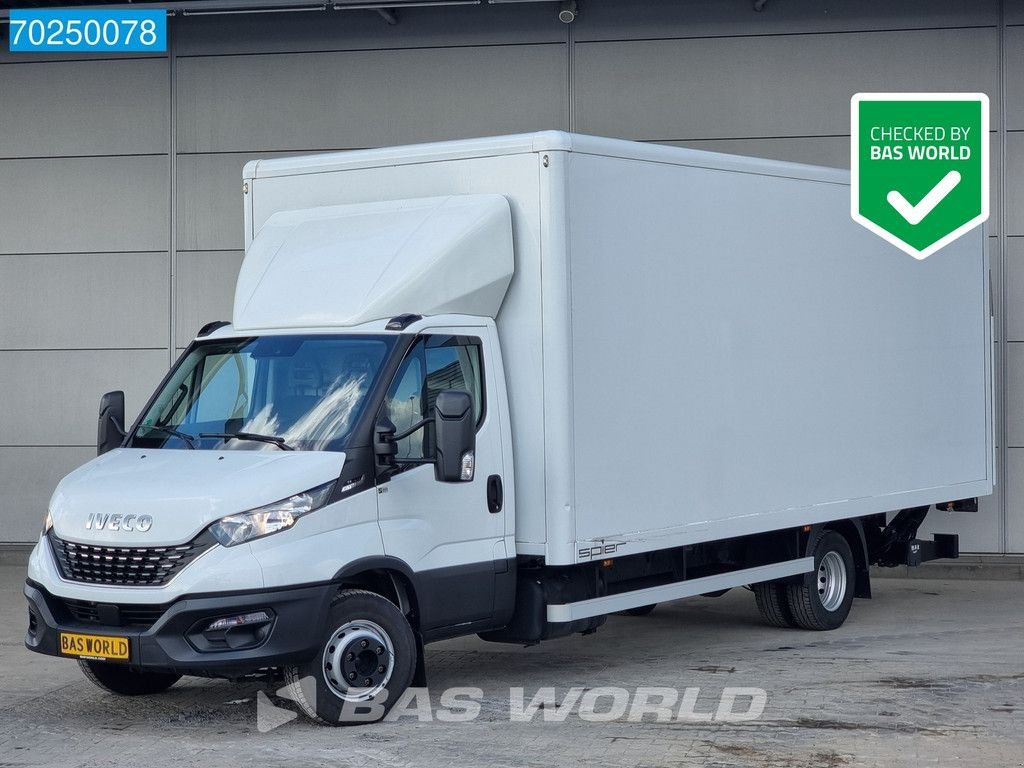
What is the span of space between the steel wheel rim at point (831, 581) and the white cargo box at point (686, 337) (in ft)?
2.02

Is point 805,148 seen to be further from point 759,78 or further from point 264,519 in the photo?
point 264,519

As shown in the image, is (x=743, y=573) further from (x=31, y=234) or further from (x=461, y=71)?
(x=31, y=234)

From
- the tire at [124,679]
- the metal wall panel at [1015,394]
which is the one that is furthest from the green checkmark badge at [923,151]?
the tire at [124,679]

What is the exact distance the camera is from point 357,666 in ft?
27.6

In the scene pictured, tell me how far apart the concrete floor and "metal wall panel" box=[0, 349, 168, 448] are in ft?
14.6

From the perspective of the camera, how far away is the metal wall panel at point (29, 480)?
16.7 metres

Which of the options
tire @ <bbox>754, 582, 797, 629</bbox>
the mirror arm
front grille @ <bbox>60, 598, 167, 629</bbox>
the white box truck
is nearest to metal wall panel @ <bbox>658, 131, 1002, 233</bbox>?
the white box truck

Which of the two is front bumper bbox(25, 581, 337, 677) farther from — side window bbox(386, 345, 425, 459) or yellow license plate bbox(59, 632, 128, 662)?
side window bbox(386, 345, 425, 459)

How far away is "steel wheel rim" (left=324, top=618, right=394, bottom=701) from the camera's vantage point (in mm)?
8281

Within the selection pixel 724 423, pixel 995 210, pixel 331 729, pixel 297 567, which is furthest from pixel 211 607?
pixel 995 210

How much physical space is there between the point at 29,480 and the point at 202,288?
2.91 m

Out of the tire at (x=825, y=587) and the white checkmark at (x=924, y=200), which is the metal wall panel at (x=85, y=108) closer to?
the white checkmark at (x=924, y=200)

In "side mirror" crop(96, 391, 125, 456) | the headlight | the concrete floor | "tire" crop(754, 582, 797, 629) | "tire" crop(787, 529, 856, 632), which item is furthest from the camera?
"tire" crop(754, 582, 797, 629)

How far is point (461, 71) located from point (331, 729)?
9428 millimetres
